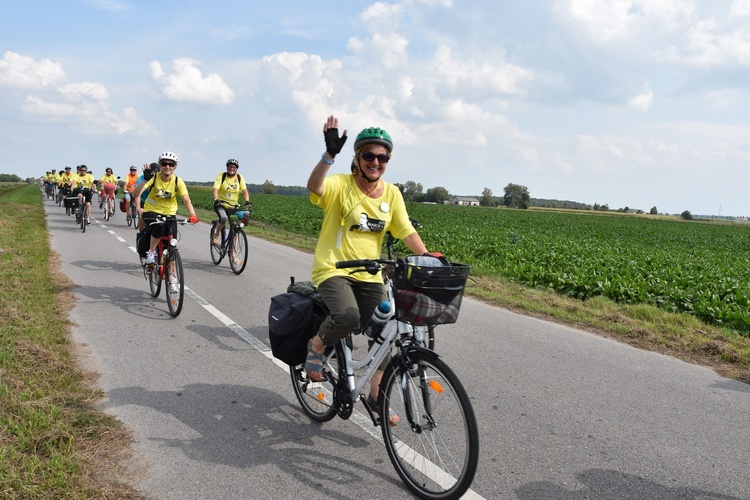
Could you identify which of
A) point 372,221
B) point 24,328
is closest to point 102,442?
point 372,221

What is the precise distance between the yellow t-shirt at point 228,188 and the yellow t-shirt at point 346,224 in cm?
859

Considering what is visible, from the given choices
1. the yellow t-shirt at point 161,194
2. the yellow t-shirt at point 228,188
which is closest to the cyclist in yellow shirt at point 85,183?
the yellow t-shirt at point 228,188

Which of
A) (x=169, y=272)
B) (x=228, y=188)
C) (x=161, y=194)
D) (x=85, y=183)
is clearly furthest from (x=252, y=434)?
(x=85, y=183)

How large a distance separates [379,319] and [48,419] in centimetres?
239

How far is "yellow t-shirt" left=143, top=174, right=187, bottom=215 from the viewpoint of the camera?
880 cm

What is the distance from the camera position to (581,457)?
3787 mm

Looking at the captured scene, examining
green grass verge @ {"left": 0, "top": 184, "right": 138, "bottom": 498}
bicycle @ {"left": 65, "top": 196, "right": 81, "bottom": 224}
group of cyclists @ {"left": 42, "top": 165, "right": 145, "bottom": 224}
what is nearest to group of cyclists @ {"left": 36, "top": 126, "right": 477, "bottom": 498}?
green grass verge @ {"left": 0, "top": 184, "right": 138, "bottom": 498}

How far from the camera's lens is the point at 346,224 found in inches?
147

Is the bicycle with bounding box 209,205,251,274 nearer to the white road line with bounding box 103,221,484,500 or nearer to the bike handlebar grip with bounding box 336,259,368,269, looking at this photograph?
the white road line with bounding box 103,221,484,500

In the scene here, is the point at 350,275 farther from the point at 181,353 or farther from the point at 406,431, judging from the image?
the point at 181,353

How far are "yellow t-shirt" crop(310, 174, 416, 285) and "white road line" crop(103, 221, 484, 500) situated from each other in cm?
115

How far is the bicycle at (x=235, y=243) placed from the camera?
36.2 feet

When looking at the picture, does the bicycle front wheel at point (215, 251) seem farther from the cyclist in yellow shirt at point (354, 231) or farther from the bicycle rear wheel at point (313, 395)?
the cyclist in yellow shirt at point (354, 231)

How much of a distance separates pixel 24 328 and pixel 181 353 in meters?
1.73
